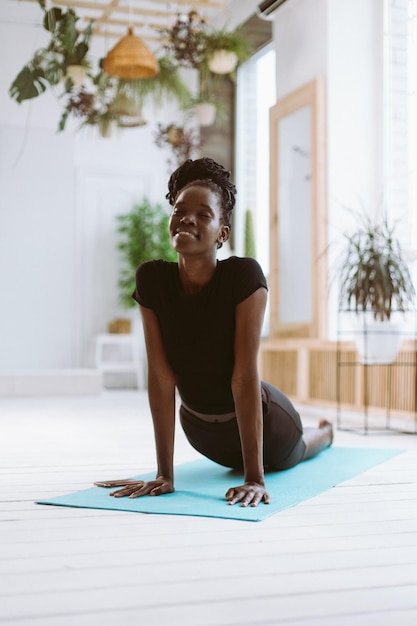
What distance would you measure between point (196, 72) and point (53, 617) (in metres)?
8.21

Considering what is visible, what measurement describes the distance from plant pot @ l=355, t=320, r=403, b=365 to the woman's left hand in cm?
213

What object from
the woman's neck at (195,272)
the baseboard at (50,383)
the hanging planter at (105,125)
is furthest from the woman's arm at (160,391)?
the hanging planter at (105,125)

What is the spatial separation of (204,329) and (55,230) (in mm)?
6319

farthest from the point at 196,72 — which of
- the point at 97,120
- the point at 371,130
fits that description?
the point at 371,130

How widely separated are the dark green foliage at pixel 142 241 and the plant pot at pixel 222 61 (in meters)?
1.85

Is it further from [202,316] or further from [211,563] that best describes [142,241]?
[211,563]

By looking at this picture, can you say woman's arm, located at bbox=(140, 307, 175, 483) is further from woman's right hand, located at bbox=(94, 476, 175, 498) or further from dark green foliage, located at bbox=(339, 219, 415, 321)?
dark green foliage, located at bbox=(339, 219, 415, 321)

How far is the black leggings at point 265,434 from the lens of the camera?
2.35m

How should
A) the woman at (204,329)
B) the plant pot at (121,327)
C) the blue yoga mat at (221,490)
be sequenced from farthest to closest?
the plant pot at (121,327) → the woman at (204,329) → the blue yoga mat at (221,490)

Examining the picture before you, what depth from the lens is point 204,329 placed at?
2.16 meters

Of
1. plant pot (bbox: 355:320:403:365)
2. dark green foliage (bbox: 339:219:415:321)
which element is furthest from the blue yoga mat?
dark green foliage (bbox: 339:219:415:321)

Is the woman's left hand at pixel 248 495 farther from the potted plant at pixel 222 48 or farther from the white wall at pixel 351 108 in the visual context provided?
the potted plant at pixel 222 48

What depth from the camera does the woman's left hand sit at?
79.5 inches

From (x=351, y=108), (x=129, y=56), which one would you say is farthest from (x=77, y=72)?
(x=351, y=108)
